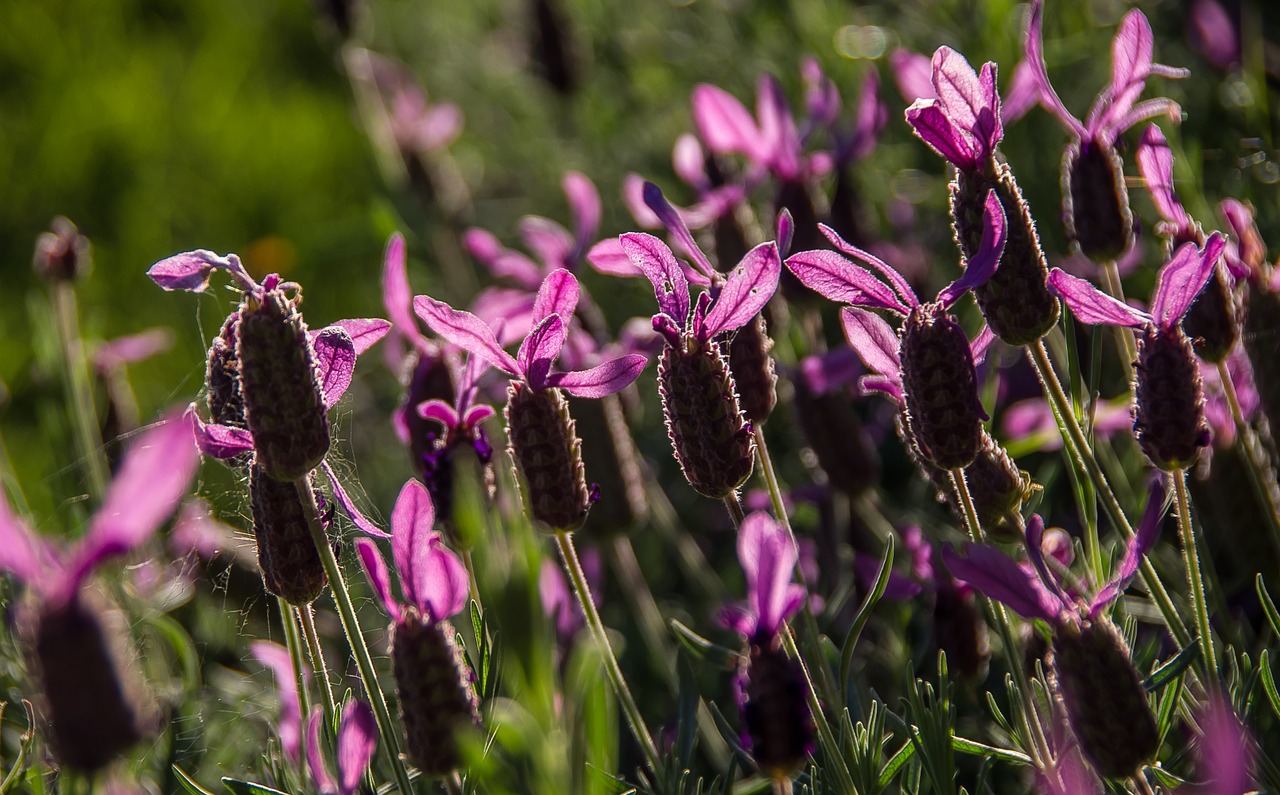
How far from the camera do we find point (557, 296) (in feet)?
2.60

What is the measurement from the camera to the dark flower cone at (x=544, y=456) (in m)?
0.79

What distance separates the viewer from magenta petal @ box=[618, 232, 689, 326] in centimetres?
75

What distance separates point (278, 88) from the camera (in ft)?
12.9

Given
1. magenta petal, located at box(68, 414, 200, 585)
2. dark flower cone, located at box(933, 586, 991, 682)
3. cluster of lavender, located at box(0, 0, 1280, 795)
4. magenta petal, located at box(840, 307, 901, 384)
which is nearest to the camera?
magenta petal, located at box(68, 414, 200, 585)

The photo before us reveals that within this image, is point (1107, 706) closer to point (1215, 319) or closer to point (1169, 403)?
point (1169, 403)

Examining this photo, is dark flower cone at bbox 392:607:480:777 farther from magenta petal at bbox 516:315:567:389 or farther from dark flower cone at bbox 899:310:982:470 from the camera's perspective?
dark flower cone at bbox 899:310:982:470

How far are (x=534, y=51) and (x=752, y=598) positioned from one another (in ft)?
5.21

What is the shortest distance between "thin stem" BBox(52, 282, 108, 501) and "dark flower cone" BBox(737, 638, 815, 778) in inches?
25.7

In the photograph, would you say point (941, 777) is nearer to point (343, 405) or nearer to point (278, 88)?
point (343, 405)

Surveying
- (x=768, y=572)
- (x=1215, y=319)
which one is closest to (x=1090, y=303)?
(x=1215, y=319)

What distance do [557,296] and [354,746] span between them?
305 mm

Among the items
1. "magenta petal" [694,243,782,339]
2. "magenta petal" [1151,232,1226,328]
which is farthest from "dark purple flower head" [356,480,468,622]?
"magenta petal" [1151,232,1226,328]

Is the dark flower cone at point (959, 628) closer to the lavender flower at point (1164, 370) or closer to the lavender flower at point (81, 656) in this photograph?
the lavender flower at point (1164, 370)

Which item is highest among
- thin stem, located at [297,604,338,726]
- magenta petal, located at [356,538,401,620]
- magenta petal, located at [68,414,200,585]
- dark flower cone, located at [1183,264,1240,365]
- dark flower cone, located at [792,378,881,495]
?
magenta petal, located at [68,414,200,585]
